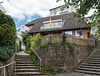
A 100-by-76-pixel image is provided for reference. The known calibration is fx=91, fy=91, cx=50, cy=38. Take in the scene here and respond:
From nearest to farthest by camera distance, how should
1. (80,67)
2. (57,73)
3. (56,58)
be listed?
(57,73) < (56,58) < (80,67)

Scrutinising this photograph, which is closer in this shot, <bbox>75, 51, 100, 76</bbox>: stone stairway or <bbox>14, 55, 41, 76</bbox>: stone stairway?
<bbox>14, 55, 41, 76</bbox>: stone stairway

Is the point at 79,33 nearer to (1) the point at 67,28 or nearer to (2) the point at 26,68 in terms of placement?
(1) the point at 67,28

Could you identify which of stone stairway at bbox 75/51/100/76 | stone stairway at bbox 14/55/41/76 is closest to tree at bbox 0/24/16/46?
stone stairway at bbox 14/55/41/76

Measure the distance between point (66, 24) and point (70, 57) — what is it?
30.0ft

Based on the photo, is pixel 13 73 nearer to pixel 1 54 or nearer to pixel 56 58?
pixel 1 54

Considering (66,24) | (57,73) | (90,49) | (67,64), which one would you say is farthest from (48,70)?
(66,24)

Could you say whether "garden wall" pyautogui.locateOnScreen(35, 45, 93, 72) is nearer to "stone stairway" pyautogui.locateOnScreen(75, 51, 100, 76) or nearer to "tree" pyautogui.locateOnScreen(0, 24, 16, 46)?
"stone stairway" pyautogui.locateOnScreen(75, 51, 100, 76)

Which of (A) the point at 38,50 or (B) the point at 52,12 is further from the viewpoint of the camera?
(B) the point at 52,12

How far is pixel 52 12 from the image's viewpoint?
105ft

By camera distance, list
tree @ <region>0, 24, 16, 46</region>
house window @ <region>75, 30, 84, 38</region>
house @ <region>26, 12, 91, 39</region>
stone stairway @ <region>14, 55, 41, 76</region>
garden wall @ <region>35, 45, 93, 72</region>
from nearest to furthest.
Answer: tree @ <region>0, 24, 16, 46</region>, stone stairway @ <region>14, 55, 41, 76</region>, garden wall @ <region>35, 45, 93, 72</region>, house @ <region>26, 12, 91, 39</region>, house window @ <region>75, 30, 84, 38</region>

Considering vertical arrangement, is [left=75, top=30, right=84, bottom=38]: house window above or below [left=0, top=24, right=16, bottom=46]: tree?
above

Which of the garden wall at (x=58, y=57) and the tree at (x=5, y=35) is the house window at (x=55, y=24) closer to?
the garden wall at (x=58, y=57)

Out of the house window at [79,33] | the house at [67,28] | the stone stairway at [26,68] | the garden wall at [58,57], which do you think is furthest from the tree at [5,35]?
the house window at [79,33]

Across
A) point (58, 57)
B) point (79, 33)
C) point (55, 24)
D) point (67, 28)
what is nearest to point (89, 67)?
point (58, 57)
